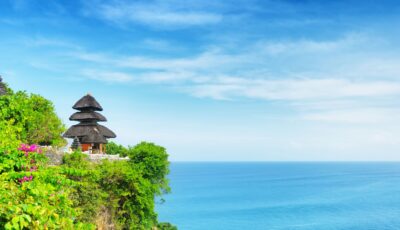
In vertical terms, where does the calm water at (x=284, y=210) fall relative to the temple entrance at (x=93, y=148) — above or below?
below

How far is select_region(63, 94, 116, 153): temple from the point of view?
85.4ft

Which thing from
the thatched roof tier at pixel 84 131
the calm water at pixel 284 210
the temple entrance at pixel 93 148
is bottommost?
the calm water at pixel 284 210

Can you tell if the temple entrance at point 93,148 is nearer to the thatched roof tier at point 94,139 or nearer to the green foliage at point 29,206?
the thatched roof tier at point 94,139

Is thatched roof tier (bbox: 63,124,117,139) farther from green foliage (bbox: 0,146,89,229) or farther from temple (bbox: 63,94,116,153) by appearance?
green foliage (bbox: 0,146,89,229)

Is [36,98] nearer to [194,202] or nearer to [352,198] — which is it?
[194,202]

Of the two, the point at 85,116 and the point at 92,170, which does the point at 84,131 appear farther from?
the point at 92,170

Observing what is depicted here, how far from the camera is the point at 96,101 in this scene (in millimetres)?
26781

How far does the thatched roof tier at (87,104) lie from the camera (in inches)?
1030

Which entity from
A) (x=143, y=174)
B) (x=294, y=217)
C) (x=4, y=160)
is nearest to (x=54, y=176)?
(x=4, y=160)

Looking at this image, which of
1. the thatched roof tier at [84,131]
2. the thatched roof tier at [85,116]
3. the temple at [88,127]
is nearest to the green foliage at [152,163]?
the temple at [88,127]

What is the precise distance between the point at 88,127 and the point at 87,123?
40 cm

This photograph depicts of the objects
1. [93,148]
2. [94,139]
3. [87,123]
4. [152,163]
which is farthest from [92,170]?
[87,123]

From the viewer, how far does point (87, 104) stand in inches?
1030

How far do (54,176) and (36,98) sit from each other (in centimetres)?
1867
